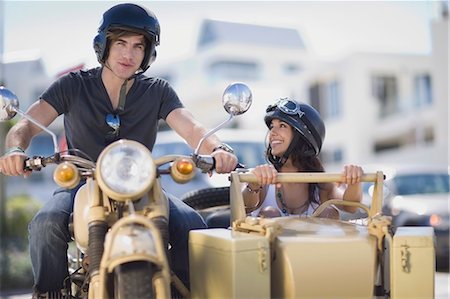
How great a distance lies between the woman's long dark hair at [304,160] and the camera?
14.4ft

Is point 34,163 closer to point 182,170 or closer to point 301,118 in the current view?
point 182,170

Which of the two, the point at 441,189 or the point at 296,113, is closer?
the point at 296,113

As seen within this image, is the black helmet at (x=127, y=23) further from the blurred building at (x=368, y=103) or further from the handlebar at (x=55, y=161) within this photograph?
the blurred building at (x=368, y=103)

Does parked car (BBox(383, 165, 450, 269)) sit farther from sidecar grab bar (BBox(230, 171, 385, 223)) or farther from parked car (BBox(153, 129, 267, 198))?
sidecar grab bar (BBox(230, 171, 385, 223))

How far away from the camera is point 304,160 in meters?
4.46

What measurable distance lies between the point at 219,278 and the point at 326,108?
35.9m

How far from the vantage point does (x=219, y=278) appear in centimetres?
289

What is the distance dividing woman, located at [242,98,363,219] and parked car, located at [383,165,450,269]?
18.6 ft

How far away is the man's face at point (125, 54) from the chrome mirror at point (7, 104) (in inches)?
22.1

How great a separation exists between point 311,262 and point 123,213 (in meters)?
0.81

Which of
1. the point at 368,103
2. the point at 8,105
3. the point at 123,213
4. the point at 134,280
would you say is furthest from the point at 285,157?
the point at 368,103

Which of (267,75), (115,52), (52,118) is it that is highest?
(267,75)

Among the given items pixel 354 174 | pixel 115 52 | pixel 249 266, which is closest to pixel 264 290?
pixel 249 266

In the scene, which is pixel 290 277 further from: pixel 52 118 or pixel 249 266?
pixel 52 118
